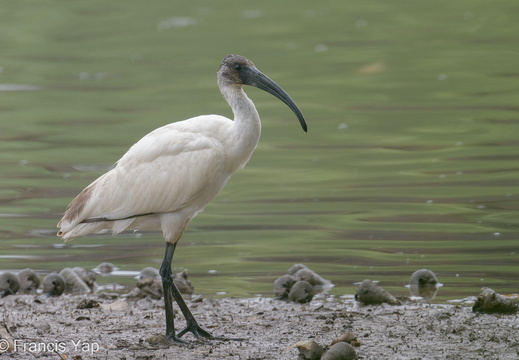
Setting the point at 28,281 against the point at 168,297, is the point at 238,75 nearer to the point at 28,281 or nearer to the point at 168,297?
the point at 168,297

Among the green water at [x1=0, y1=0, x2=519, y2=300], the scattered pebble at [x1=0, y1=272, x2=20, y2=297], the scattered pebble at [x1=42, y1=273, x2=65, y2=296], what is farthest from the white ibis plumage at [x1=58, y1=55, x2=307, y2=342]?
the green water at [x1=0, y1=0, x2=519, y2=300]

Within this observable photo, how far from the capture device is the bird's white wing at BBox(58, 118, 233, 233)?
850 cm

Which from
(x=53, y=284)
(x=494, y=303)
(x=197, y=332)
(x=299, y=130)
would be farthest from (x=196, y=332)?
(x=299, y=130)

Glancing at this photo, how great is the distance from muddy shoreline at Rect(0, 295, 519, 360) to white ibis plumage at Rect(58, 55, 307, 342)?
0.42m

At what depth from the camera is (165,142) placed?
865 centimetres

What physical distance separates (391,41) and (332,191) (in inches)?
478

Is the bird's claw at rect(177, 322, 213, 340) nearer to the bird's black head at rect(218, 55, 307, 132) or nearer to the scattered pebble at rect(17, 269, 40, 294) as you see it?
the bird's black head at rect(218, 55, 307, 132)

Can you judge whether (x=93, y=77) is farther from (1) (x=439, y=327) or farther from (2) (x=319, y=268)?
(1) (x=439, y=327)

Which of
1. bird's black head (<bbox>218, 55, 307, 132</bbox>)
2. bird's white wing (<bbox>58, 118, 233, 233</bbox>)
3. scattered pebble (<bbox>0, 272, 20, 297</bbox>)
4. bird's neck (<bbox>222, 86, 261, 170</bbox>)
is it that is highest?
bird's black head (<bbox>218, 55, 307, 132</bbox>)

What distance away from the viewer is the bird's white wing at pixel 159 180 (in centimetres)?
850

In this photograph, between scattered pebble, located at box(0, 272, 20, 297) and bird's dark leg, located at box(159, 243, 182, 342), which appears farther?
scattered pebble, located at box(0, 272, 20, 297)

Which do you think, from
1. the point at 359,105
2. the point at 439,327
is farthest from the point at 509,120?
the point at 439,327

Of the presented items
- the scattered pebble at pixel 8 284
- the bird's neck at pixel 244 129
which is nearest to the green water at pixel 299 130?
the scattered pebble at pixel 8 284

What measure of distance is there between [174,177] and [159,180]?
133 mm
